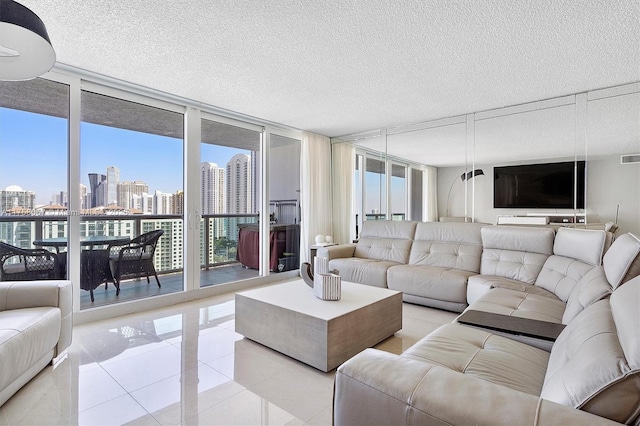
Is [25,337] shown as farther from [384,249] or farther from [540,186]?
[540,186]

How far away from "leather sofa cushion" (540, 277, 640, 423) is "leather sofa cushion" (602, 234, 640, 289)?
480 mm

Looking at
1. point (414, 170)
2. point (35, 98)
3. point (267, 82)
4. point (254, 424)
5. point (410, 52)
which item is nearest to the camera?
point (254, 424)

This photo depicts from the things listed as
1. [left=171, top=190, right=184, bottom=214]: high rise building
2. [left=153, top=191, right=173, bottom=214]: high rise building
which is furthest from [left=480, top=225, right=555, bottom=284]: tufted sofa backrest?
[left=153, top=191, right=173, bottom=214]: high rise building

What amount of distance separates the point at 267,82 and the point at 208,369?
2652 millimetres

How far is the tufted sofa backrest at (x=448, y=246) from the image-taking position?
366 cm

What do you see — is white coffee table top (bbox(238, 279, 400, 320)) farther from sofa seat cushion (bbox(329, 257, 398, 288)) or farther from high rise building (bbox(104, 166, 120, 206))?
high rise building (bbox(104, 166, 120, 206))

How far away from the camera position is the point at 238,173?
15.1ft

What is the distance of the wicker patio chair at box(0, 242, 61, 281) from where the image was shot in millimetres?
2830

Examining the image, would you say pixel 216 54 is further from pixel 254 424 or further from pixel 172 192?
pixel 254 424

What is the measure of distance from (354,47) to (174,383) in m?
2.73

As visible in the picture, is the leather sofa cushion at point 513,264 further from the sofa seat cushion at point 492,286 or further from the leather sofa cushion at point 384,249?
the leather sofa cushion at point 384,249

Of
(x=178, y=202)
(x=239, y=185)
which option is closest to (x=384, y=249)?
(x=239, y=185)

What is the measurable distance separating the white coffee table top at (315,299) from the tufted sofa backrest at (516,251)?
1.39m

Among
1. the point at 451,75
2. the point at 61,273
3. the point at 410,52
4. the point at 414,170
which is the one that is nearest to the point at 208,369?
the point at 61,273
